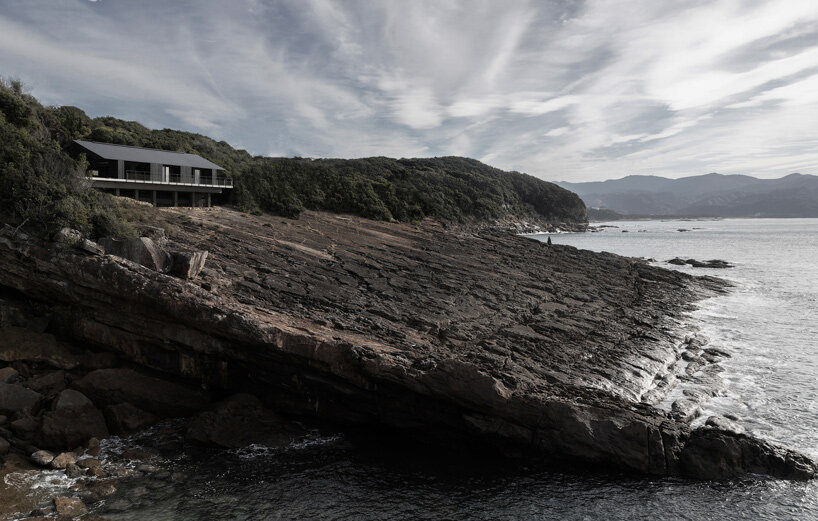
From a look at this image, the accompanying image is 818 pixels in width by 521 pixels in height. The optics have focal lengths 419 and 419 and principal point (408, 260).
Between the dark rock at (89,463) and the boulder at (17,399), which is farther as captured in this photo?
the boulder at (17,399)

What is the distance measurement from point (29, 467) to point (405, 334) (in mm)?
13158

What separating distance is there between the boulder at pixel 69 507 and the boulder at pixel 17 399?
485 cm

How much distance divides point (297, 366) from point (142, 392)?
585 cm

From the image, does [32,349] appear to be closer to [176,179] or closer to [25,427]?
[25,427]

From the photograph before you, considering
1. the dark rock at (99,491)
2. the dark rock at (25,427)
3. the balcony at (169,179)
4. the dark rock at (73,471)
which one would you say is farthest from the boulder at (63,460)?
the balcony at (169,179)

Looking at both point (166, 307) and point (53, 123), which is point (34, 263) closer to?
point (166, 307)

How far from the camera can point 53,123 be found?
36719mm

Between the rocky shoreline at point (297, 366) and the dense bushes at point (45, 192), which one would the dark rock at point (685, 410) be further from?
the dense bushes at point (45, 192)

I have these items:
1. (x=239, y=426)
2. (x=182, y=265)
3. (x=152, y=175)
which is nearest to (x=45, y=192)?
(x=182, y=265)

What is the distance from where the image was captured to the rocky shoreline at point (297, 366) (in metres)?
13.2

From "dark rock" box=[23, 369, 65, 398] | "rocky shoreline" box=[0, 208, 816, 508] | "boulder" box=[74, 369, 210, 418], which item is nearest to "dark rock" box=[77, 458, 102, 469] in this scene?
"rocky shoreline" box=[0, 208, 816, 508]

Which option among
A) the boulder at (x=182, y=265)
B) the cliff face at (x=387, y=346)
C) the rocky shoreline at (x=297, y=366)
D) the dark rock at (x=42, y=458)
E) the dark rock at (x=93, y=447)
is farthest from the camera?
the boulder at (x=182, y=265)

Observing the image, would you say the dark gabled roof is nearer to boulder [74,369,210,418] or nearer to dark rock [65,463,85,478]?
boulder [74,369,210,418]

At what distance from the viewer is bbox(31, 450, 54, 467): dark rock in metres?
12.2
